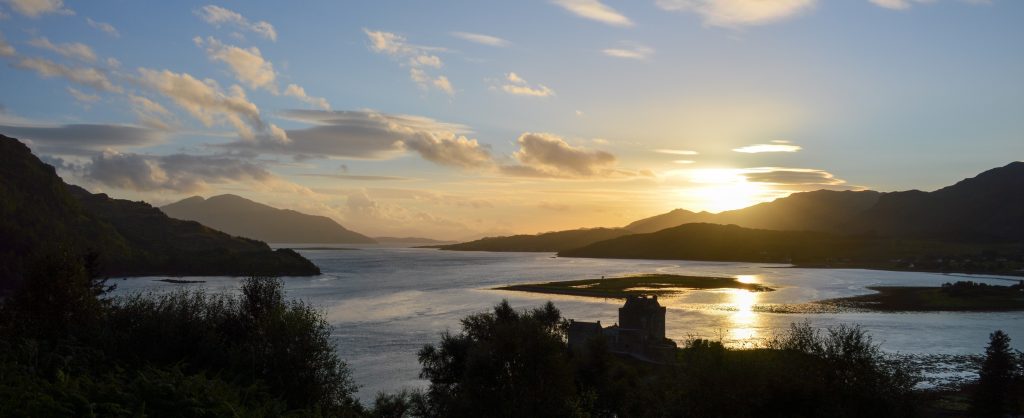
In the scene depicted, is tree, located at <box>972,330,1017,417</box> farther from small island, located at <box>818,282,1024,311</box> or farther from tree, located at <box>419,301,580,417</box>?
small island, located at <box>818,282,1024,311</box>

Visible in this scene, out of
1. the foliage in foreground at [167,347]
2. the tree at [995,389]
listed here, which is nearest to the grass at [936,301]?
the tree at [995,389]

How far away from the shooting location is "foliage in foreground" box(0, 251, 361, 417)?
2519cm

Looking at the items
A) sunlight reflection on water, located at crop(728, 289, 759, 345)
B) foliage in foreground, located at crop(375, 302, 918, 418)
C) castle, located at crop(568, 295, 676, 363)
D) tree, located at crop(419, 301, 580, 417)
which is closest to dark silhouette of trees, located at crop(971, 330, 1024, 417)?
foliage in foreground, located at crop(375, 302, 918, 418)

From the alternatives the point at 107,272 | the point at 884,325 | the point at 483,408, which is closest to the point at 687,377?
the point at 483,408

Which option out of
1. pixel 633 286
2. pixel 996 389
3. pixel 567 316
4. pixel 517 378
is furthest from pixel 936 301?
pixel 517 378

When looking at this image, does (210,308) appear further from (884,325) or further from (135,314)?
(884,325)

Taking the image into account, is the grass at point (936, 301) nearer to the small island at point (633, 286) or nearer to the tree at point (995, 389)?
the small island at point (633, 286)

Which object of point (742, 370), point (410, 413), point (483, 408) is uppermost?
point (742, 370)

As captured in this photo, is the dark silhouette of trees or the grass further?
the grass

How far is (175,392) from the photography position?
2034 centimetres

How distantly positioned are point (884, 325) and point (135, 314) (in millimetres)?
94750

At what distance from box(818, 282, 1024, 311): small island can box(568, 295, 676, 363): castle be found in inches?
2639

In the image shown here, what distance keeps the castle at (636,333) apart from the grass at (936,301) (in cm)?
6857

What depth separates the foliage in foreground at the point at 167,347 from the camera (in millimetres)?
25188
